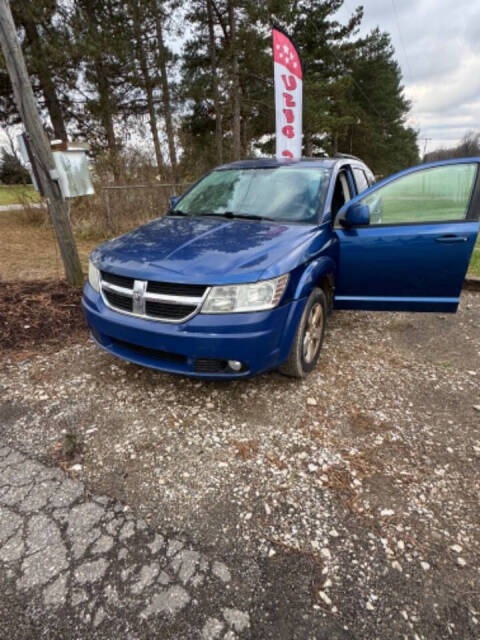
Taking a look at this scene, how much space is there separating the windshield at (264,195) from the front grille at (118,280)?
1203 mm

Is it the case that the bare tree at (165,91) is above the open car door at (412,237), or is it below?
above

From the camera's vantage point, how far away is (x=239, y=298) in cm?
226

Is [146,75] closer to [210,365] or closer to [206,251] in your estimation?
[206,251]

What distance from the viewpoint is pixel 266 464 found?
2201mm

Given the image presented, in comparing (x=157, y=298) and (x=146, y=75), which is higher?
(x=146, y=75)

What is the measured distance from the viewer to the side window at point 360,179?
4242mm

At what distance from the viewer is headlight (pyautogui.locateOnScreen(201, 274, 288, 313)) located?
2.24 m

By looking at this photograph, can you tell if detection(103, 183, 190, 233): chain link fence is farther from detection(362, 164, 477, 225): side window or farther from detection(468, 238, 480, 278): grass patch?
detection(468, 238, 480, 278): grass patch

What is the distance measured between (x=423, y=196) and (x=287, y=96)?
235 inches

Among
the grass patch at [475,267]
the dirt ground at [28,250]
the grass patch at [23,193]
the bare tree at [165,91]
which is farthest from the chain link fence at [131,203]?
the grass patch at [475,267]

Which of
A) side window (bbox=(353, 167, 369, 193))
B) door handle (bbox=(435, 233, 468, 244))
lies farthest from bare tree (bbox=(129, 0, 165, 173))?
door handle (bbox=(435, 233, 468, 244))

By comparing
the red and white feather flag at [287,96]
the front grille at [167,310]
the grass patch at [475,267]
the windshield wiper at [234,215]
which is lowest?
the grass patch at [475,267]

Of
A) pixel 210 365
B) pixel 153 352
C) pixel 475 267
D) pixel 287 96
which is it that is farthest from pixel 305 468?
pixel 287 96

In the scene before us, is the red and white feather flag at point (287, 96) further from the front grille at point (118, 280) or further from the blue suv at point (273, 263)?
the front grille at point (118, 280)
